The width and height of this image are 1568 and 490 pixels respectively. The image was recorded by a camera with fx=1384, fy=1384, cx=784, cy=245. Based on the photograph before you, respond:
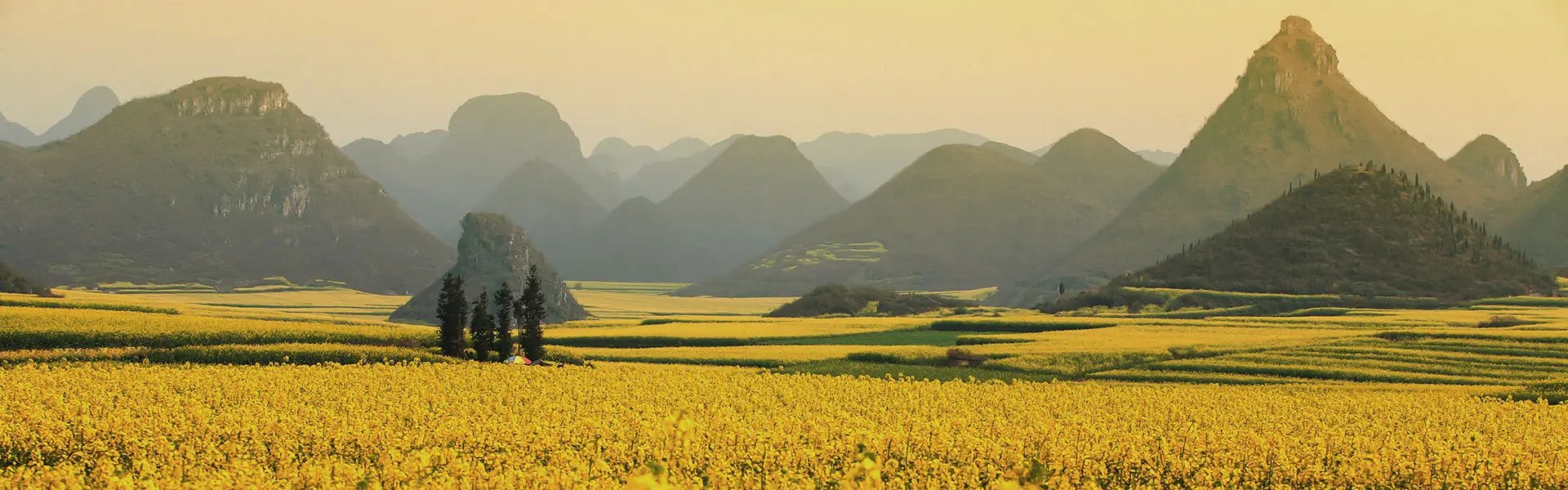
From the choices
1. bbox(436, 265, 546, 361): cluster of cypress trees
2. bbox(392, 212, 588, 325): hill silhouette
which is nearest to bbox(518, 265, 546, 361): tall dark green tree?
bbox(436, 265, 546, 361): cluster of cypress trees

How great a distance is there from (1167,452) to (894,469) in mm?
7862

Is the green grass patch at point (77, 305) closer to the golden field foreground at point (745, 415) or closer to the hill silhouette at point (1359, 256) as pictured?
the golden field foreground at point (745, 415)

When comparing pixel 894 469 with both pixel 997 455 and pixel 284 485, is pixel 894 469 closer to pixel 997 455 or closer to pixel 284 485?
pixel 997 455

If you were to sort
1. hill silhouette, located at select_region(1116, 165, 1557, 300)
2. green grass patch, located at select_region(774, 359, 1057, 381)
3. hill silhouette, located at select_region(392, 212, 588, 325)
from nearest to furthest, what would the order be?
green grass patch, located at select_region(774, 359, 1057, 381)
hill silhouette, located at select_region(1116, 165, 1557, 300)
hill silhouette, located at select_region(392, 212, 588, 325)

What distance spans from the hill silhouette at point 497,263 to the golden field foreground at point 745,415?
10075 cm

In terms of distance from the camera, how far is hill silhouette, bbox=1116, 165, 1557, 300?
168 m

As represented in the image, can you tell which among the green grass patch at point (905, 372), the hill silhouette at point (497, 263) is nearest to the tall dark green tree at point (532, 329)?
the green grass patch at point (905, 372)

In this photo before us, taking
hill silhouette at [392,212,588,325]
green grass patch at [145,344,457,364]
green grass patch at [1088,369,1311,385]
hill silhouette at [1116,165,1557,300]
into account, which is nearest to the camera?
green grass patch at [145,344,457,364]

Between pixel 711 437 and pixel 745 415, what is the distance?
5731mm

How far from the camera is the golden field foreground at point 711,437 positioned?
97.1ft

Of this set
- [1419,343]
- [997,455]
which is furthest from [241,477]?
[1419,343]

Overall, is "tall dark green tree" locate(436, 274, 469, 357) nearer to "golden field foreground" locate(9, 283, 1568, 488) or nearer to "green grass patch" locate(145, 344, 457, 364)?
"green grass patch" locate(145, 344, 457, 364)

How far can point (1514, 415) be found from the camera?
46.7 m

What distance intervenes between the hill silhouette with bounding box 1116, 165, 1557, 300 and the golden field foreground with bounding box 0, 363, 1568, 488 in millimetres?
125742
